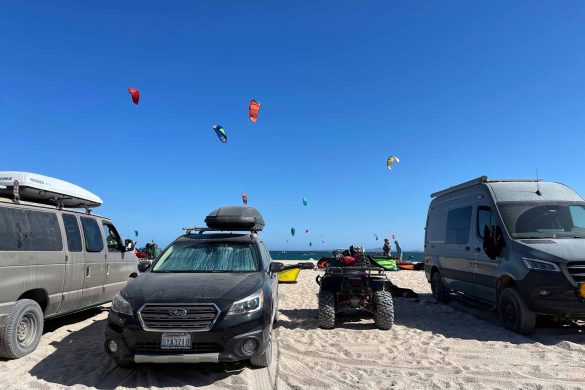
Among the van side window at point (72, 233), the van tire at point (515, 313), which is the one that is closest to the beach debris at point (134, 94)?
the van side window at point (72, 233)

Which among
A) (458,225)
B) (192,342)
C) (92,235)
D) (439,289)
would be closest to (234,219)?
(92,235)

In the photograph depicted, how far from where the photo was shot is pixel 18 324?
5652 millimetres

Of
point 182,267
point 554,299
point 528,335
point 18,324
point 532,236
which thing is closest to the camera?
point 18,324

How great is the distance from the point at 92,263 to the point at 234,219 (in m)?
3.05

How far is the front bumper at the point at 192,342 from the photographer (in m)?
4.52

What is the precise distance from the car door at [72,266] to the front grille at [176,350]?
2971 millimetres

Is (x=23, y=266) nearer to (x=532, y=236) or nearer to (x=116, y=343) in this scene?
(x=116, y=343)

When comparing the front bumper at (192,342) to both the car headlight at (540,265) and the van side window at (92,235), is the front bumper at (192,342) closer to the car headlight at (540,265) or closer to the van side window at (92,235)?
the van side window at (92,235)

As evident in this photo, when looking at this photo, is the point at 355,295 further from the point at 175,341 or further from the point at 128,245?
the point at 128,245

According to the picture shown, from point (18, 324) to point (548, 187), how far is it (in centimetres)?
982

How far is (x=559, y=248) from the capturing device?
6840mm

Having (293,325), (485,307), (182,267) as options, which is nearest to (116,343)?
(182,267)

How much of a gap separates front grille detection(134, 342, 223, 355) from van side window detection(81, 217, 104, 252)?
Result: 3707mm

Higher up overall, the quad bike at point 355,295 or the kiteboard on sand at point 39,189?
the kiteboard on sand at point 39,189
